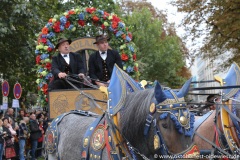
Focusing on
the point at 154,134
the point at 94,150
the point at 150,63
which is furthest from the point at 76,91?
the point at 150,63

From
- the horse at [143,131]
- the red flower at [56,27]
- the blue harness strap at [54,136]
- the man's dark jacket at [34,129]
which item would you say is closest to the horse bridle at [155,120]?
the horse at [143,131]

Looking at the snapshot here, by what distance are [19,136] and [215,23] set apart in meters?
10.8

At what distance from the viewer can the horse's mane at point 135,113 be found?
579 centimetres

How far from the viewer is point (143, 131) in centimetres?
574

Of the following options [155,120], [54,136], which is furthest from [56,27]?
[155,120]

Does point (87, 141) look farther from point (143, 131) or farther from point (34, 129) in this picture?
point (34, 129)

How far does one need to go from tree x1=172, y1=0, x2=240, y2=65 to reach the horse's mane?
1648 cm

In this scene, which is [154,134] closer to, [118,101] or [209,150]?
[118,101]

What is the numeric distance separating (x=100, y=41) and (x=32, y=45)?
13.9 m

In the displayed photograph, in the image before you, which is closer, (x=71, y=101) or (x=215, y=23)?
(x=71, y=101)

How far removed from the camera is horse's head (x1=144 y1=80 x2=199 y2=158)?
543cm

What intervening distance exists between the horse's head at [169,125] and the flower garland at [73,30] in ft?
17.1

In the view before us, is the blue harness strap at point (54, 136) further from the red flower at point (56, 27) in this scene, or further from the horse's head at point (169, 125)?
the red flower at point (56, 27)

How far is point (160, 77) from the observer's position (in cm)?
4122
